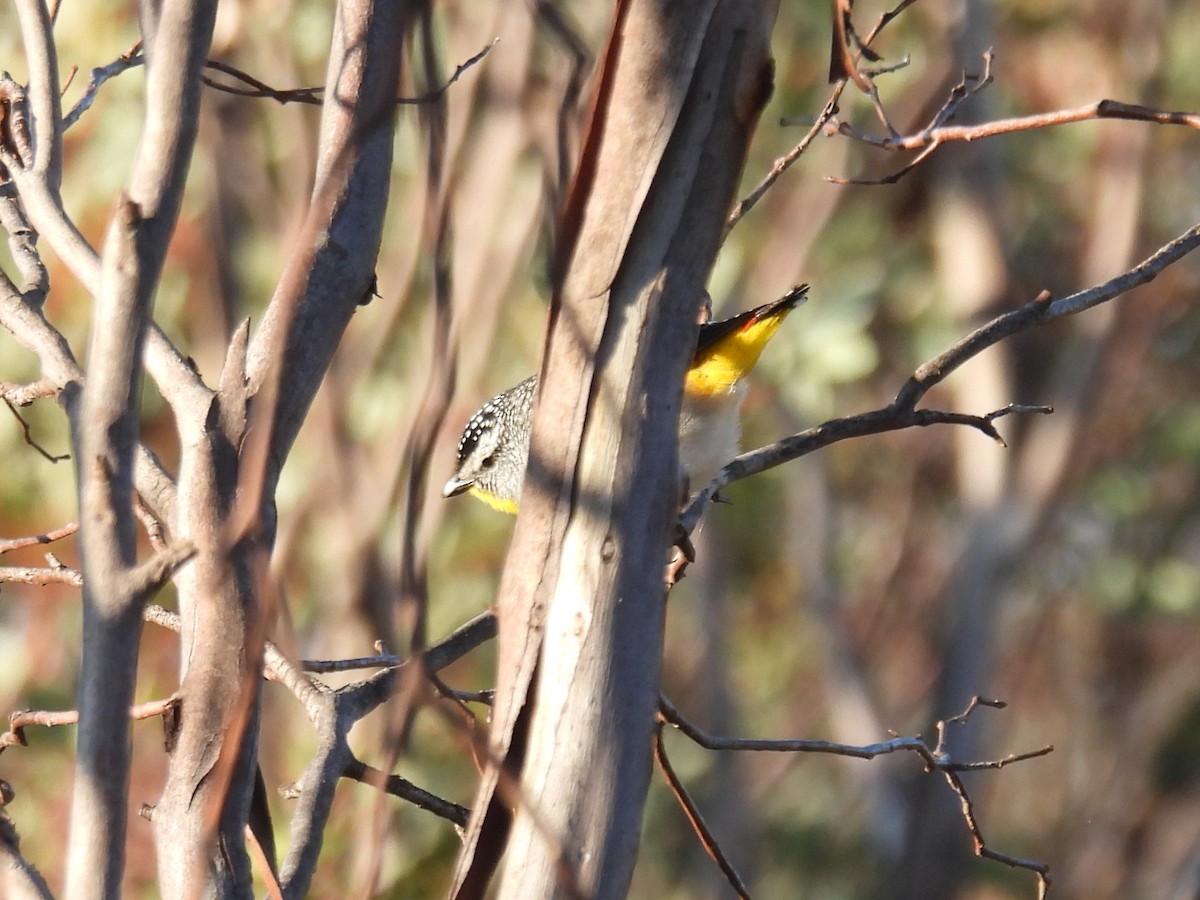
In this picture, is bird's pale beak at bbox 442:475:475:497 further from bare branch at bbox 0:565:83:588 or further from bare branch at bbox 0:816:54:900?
bare branch at bbox 0:816:54:900

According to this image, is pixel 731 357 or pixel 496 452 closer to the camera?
pixel 731 357

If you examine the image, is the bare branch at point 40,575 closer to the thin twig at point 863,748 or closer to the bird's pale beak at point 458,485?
the thin twig at point 863,748

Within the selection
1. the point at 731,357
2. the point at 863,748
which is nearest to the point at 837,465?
the point at 731,357

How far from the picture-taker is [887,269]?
7.65m

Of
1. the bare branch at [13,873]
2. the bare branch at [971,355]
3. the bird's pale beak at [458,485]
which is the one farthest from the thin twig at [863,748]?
the bird's pale beak at [458,485]

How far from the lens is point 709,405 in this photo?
11.5 feet

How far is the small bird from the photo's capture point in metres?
3.45

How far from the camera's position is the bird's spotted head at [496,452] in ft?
12.7

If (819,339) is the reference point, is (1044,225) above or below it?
above

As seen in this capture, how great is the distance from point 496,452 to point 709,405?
772 mm

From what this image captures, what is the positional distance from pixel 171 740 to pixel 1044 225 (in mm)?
8161

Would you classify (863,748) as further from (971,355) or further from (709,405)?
(709,405)

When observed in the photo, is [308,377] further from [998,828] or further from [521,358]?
[998,828]

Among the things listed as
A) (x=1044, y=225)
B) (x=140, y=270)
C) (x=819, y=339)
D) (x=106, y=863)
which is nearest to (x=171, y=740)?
(x=106, y=863)
